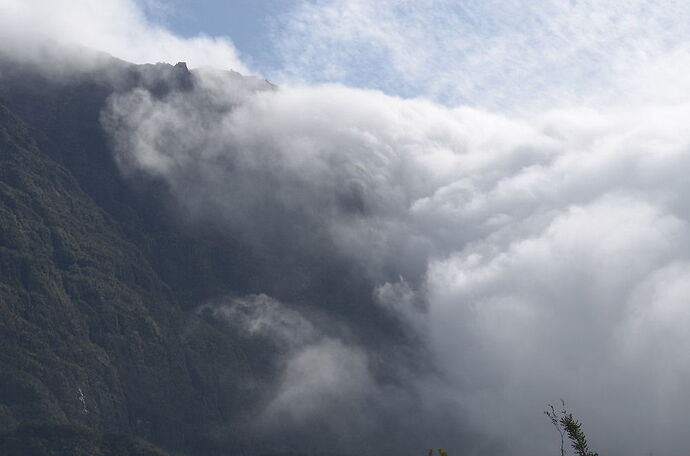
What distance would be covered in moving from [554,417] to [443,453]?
6505 mm

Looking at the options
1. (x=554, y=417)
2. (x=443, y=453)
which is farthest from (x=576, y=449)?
(x=443, y=453)

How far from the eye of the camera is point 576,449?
53625mm

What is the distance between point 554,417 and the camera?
184 ft

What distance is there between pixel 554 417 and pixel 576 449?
9.53ft

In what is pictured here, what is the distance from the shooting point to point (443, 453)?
5547cm

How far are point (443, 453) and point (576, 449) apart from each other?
7.10m

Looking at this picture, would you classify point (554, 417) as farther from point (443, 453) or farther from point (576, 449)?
point (443, 453)
